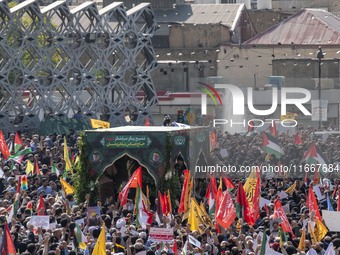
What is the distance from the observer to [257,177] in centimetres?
2580

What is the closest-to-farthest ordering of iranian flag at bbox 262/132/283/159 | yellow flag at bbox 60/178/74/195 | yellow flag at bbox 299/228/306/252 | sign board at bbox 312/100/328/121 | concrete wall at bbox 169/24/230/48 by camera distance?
yellow flag at bbox 299/228/306/252
yellow flag at bbox 60/178/74/195
iranian flag at bbox 262/132/283/159
sign board at bbox 312/100/328/121
concrete wall at bbox 169/24/230/48

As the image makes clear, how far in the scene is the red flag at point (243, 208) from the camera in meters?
22.8

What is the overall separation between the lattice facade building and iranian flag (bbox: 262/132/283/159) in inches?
797

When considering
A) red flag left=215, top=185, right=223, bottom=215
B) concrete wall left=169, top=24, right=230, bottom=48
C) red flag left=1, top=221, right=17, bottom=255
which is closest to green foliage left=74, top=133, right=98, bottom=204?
red flag left=215, top=185, right=223, bottom=215

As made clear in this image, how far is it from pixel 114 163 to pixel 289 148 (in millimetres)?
5220

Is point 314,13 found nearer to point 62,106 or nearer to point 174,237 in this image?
point 62,106

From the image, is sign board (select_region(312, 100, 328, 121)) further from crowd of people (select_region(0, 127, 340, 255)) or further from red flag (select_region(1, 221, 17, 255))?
red flag (select_region(1, 221, 17, 255))

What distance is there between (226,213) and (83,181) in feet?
28.8

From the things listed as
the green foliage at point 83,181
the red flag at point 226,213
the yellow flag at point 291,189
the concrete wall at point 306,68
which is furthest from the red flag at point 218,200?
the concrete wall at point 306,68

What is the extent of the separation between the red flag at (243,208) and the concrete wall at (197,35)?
59.8m

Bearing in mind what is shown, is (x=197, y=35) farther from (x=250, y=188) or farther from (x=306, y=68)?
(x=250, y=188)

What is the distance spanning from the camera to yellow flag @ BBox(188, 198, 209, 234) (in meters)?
21.7

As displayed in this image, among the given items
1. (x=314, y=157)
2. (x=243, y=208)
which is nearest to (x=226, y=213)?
(x=243, y=208)

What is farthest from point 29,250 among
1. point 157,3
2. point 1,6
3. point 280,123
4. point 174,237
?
point 157,3
